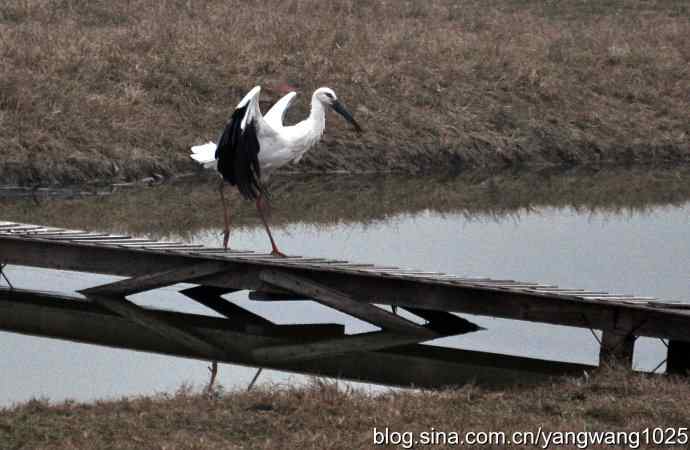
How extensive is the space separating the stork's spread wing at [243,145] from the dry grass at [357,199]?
3164 millimetres

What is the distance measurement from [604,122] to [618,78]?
80.7 inches

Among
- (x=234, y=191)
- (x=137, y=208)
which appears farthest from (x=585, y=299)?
(x=234, y=191)

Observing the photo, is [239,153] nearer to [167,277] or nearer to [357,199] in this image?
[167,277]

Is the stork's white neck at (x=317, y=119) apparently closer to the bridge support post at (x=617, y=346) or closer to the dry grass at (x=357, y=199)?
the dry grass at (x=357, y=199)

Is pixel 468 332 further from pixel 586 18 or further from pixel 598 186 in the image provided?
pixel 586 18

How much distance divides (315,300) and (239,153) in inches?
58.1

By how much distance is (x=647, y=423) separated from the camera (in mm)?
7027

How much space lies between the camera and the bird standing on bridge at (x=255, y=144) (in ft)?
35.5

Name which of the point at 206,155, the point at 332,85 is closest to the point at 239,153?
the point at 206,155

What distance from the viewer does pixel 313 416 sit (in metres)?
7.02

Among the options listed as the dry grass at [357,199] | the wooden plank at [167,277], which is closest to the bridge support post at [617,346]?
the wooden plank at [167,277]

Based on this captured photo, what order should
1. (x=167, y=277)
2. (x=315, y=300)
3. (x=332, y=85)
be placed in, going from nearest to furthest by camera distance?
(x=315, y=300)
(x=167, y=277)
(x=332, y=85)

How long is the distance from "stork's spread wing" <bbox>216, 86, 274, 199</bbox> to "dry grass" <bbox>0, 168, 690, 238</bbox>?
3164 mm

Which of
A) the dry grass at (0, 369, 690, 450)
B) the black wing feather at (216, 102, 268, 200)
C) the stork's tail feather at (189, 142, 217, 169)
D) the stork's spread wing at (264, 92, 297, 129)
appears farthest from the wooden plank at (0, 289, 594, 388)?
the stork's spread wing at (264, 92, 297, 129)
